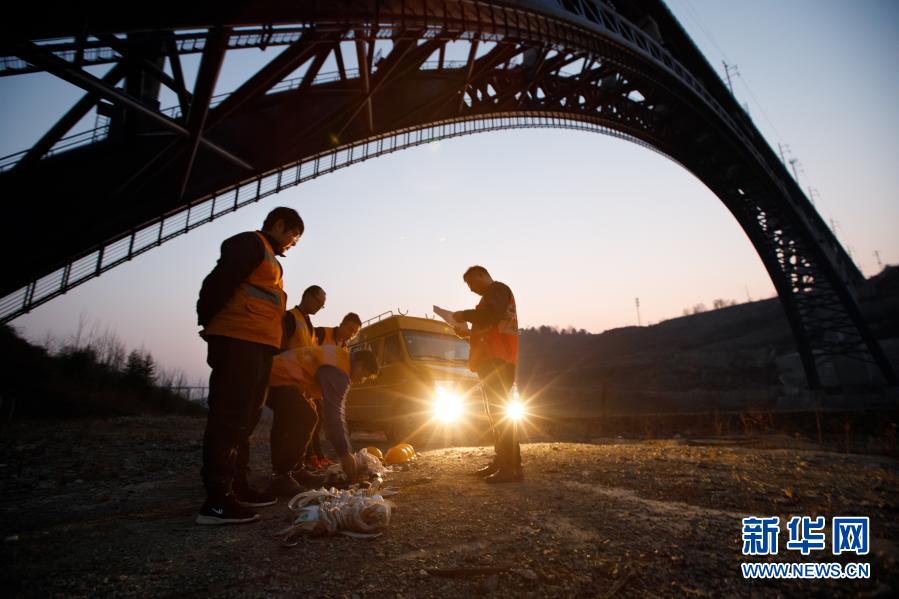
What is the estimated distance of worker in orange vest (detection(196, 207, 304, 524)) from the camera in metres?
2.30

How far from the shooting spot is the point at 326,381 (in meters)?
3.35

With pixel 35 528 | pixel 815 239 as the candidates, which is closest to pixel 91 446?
pixel 35 528

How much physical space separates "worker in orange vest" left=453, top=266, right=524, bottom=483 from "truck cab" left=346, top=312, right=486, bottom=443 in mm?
2882

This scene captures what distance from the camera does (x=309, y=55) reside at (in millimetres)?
6703

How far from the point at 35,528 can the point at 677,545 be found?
3655 millimetres

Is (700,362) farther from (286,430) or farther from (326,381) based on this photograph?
(286,430)

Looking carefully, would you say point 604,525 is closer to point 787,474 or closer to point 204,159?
point 787,474

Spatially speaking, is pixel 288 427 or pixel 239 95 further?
pixel 239 95

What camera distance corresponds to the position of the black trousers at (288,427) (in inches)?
133

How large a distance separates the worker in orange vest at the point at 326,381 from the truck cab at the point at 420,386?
118 inches

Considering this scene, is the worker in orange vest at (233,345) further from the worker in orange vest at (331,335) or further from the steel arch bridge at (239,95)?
the steel arch bridge at (239,95)

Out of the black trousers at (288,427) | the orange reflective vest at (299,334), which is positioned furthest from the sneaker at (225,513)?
the orange reflective vest at (299,334)

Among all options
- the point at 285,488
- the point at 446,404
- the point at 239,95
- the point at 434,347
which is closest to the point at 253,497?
the point at 285,488

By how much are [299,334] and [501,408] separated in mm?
2333
